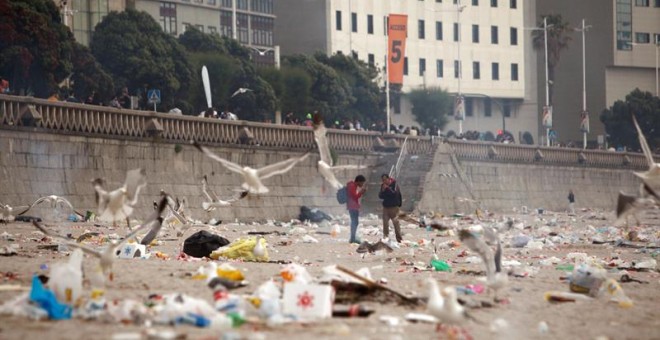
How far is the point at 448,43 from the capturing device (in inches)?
3974

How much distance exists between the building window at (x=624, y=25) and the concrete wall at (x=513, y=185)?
27.3m

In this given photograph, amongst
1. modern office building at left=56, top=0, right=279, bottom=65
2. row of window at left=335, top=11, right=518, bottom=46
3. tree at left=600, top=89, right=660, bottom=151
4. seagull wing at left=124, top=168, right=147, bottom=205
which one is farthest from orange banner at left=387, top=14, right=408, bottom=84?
seagull wing at left=124, top=168, right=147, bottom=205

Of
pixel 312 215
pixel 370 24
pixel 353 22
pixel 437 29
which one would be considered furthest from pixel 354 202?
pixel 437 29

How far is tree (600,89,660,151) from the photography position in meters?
108

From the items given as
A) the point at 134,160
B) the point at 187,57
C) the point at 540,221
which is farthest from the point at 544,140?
the point at 134,160

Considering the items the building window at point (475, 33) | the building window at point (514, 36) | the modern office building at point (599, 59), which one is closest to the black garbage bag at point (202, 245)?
the building window at point (475, 33)

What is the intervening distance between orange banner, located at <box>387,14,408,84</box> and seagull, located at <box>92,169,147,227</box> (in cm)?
5261

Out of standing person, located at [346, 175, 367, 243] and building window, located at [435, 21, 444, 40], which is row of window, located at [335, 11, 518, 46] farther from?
standing person, located at [346, 175, 367, 243]

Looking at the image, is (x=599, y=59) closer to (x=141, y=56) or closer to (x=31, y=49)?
(x=141, y=56)

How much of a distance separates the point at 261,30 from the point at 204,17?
451cm

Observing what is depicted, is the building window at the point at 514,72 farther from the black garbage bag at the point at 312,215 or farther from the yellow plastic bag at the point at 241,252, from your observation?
the yellow plastic bag at the point at 241,252

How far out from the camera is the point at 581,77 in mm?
114938

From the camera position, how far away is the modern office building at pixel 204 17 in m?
87.0

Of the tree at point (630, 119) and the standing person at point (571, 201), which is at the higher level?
the tree at point (630, 119)
